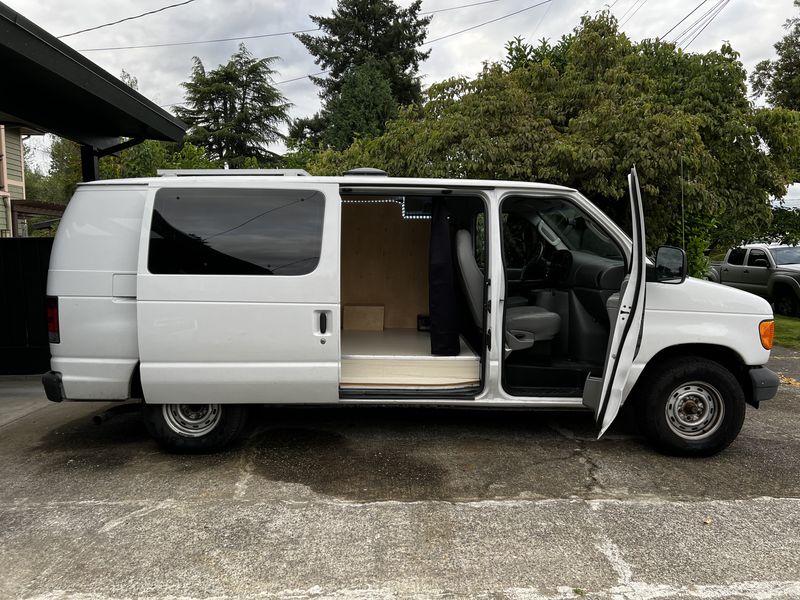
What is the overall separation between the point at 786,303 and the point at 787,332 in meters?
2.37

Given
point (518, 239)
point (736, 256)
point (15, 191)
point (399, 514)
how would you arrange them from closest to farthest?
point (399, 514), point (518, 239), point (736, 256), point (15, 191)

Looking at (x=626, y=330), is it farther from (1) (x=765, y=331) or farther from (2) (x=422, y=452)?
(2) (x=422, y=452)

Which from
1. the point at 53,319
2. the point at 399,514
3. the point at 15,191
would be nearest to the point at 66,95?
the point at 53,319

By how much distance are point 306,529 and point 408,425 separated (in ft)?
6.20

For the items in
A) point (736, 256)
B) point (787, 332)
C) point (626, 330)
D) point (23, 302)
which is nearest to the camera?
point (626, 330)

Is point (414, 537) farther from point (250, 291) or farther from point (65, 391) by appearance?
point (65, 391)

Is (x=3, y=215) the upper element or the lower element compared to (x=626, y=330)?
upper

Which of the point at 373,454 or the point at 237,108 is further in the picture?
the point at 237,108

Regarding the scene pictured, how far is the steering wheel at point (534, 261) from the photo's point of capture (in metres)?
5.56

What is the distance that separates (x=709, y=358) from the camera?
178 inches

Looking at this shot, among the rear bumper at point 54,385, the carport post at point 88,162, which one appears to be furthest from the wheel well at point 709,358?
the carport post at point 88,162

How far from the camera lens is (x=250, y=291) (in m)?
4.19

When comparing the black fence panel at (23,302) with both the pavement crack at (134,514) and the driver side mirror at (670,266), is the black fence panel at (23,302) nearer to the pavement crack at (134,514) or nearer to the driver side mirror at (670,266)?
the pavement crack at (134,514)

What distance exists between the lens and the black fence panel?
23.8 feet
